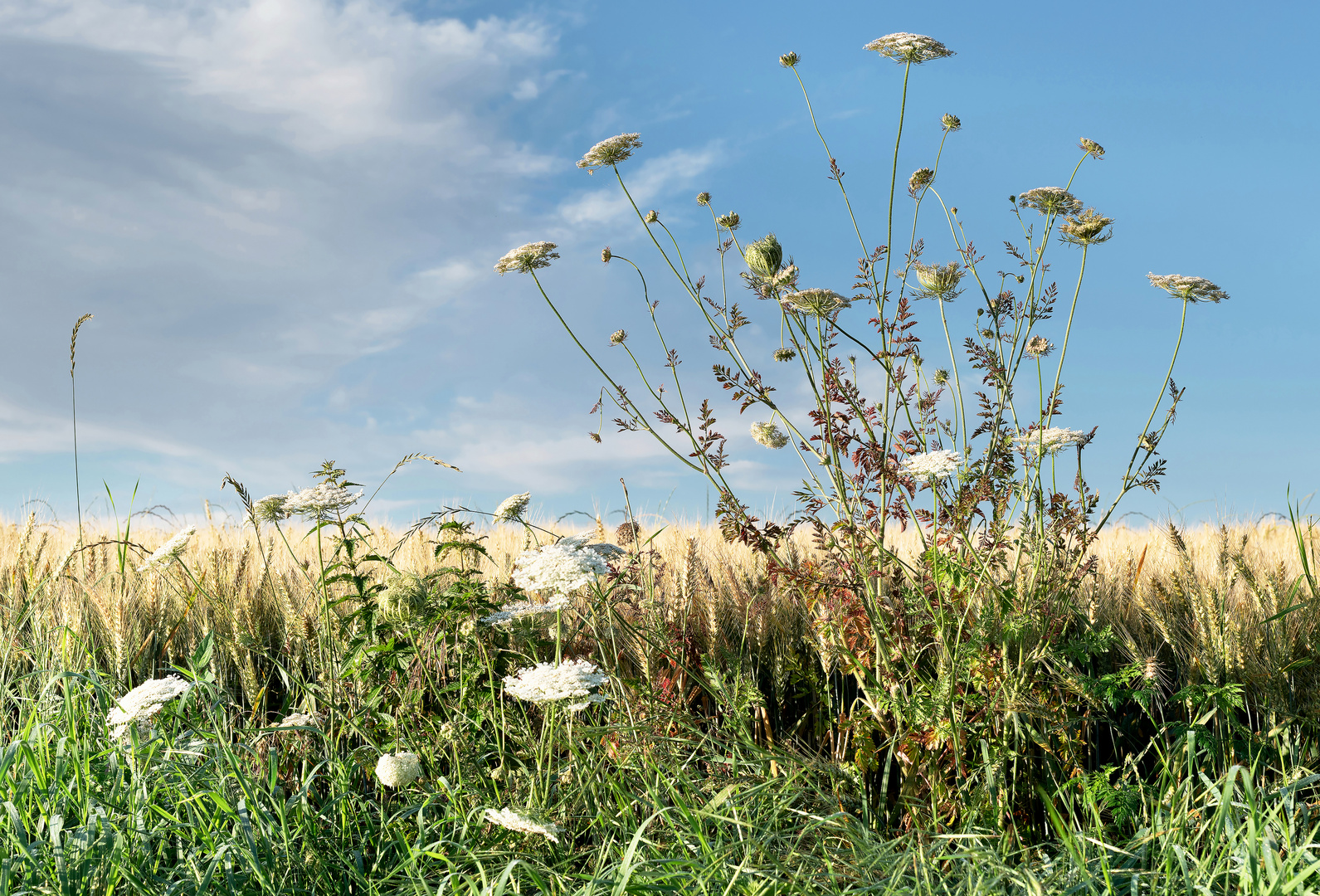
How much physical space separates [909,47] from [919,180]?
42cm

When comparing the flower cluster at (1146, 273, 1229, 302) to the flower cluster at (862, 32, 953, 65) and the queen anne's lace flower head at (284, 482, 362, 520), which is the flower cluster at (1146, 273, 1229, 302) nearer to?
the flower cluster at (862, 32, 953, 65)

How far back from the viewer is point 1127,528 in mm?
9711

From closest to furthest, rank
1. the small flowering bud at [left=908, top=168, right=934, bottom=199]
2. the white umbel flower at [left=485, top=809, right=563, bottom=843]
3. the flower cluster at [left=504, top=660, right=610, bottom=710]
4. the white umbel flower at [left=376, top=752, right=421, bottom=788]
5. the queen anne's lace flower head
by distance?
the white umbel flower at [left=485, top=809, right=563, bottom=843], the flower cluster at [left=504, top=660, right=610, bottom=710], the white umbel flower at [left=376, top=752, right=421, bottom=788], the queen anne's lace flower head, the small flowering bud at [left=908, top=168, right=934, bottom=199]

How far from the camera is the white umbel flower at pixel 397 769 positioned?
7.45ft

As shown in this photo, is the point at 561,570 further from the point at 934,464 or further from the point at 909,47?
the point at 909,47

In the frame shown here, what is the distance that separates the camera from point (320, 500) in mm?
2613

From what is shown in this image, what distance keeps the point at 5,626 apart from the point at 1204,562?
604cm

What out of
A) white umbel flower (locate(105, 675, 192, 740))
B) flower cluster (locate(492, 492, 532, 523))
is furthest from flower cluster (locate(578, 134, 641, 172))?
white umbel flower (locate(105, 675, 192, 740))

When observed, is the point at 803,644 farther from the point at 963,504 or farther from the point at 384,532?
the point at 384,532

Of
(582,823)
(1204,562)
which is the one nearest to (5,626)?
(582,823)

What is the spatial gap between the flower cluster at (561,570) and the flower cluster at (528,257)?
1.19 meters

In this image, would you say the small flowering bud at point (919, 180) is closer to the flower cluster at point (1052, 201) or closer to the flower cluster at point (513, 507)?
the flower cluster at point (1052, 201)

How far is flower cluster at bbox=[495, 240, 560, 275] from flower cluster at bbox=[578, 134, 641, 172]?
1.06 feet

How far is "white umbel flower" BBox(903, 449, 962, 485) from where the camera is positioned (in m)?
2.30
